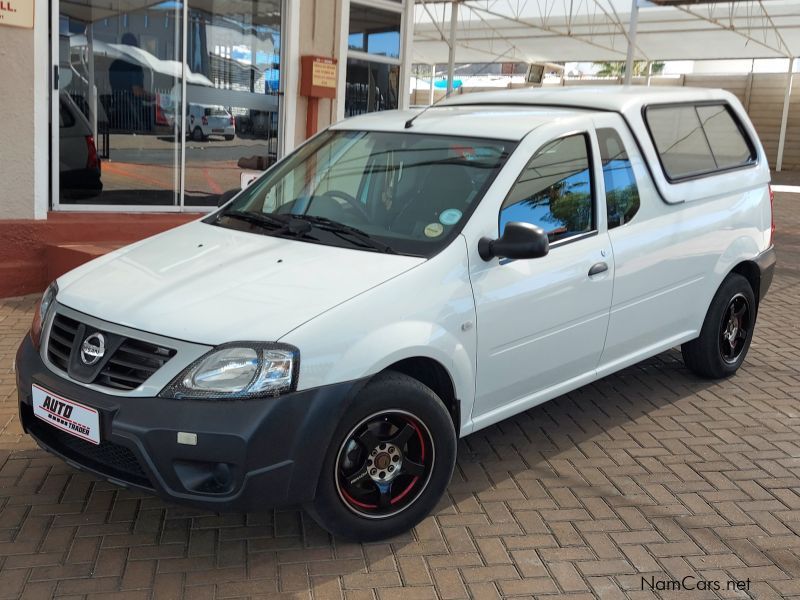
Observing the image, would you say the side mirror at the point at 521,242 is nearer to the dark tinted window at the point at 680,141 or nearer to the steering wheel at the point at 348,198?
the steering wheel at the point at 348,198

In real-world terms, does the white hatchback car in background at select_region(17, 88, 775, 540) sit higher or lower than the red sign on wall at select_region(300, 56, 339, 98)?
lower

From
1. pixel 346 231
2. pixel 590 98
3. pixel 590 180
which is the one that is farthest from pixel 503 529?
pixel 590 98

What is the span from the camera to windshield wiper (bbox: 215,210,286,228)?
417 cm

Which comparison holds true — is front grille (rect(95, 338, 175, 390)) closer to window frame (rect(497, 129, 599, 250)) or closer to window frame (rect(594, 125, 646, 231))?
window frame (rect(497, 129, 599, 250))

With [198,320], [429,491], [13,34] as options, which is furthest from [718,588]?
[13,34]

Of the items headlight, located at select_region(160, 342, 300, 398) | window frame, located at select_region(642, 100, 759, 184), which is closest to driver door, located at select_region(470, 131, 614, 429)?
window frame, located at select_region(642, 100, 759, 184)

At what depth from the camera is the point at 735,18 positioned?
23.8 meters

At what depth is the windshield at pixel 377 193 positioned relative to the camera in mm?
3869

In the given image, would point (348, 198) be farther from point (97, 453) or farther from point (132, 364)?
point (97, 453)

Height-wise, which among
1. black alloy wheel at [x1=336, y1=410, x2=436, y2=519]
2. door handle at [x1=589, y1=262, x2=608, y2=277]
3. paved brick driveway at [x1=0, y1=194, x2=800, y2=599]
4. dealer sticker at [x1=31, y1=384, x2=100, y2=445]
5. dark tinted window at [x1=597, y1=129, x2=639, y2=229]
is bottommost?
paved brick driveway at [x1=0, y1=194, x2=800, y2=599]

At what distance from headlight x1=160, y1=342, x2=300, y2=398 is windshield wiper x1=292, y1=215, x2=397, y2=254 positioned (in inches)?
32.6

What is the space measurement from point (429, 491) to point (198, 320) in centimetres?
120

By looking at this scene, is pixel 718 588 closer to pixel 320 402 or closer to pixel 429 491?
pixel 429 491

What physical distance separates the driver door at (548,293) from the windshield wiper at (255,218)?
3.43 ft
